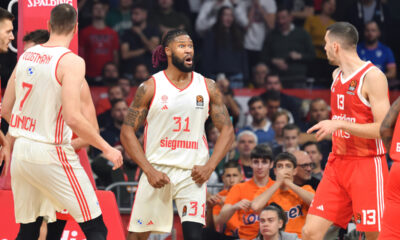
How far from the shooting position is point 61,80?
6.34 m

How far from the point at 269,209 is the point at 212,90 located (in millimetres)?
1598

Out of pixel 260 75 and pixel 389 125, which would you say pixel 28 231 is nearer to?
pixel 389 125

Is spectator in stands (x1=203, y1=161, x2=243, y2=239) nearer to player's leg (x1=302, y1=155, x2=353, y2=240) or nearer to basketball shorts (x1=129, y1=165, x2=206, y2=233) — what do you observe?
basketball shorts (x1=129, y1=165, x2=206, y2=233)

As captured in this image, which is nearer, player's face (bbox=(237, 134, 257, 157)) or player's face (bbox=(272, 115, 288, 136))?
player's face (bbox=(237, 134, 257, 157))

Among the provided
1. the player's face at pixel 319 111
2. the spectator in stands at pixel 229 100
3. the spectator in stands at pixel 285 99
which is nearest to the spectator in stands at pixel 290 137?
the player's face at pixel 319 111

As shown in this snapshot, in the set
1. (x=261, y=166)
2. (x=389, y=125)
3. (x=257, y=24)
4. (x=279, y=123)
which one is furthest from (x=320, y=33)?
(x=389, y=125)

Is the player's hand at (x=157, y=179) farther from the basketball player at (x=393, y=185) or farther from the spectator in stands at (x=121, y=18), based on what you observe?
the spectator in stands at (x=121, y=18)

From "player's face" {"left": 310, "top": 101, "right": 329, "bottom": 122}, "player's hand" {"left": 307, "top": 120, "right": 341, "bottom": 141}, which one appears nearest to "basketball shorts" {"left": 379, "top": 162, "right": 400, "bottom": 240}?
"player's hand" {"left": 307, "top": 120, "right": 341, "bottom": 141}

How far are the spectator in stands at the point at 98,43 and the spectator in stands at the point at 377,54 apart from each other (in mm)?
4152

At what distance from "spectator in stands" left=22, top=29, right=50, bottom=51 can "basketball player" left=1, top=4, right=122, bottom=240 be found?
1.19 meters

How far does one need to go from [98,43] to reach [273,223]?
604 cm

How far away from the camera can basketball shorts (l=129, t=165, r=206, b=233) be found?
7426mm

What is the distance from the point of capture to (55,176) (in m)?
6.34

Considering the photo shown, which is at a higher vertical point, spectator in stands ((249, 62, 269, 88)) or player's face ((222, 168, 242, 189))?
spectator in stands ((249, 62, 269, 88))
